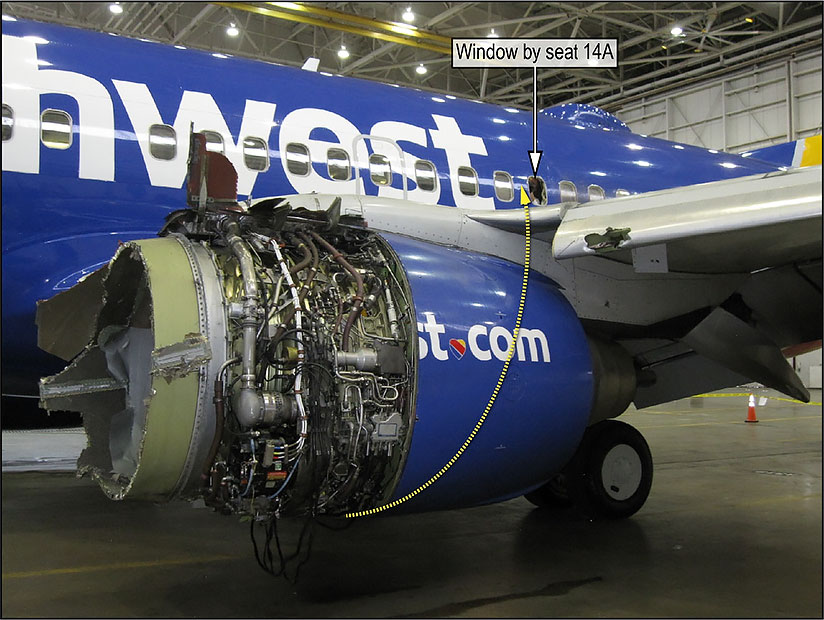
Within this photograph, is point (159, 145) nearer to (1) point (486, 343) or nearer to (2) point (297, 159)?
(2) point (297, 159)

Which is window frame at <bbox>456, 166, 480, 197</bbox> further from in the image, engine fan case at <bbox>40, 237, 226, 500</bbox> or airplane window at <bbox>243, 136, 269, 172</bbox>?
engine fan case at <bbox>40, 237, 226, 500</bbox>

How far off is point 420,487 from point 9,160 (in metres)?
3.68

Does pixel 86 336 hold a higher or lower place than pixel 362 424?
higher

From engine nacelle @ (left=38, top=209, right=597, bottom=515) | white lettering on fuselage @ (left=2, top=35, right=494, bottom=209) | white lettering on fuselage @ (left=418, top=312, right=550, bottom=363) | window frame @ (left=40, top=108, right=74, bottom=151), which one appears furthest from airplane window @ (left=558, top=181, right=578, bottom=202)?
window frame @ (left=40, top=108, right=74, bottom=151)

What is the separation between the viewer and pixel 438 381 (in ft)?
13.7

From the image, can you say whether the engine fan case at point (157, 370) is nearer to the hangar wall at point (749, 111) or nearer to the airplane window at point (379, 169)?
the airplane window at point (379, 169)

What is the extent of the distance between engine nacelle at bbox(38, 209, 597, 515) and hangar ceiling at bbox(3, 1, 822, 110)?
15.3m

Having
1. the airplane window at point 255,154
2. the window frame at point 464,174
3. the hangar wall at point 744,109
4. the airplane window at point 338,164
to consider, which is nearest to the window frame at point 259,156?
the airplane window at point 255,154

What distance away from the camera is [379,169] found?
711 cm

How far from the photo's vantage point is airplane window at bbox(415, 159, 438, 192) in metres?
7.31

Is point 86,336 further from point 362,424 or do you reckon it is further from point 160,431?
point 362,424

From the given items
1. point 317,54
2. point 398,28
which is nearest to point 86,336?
point 398,28

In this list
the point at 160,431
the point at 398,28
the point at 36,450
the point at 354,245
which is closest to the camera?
the point at 160,431

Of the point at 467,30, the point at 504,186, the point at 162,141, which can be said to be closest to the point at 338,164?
the point at 162,141
